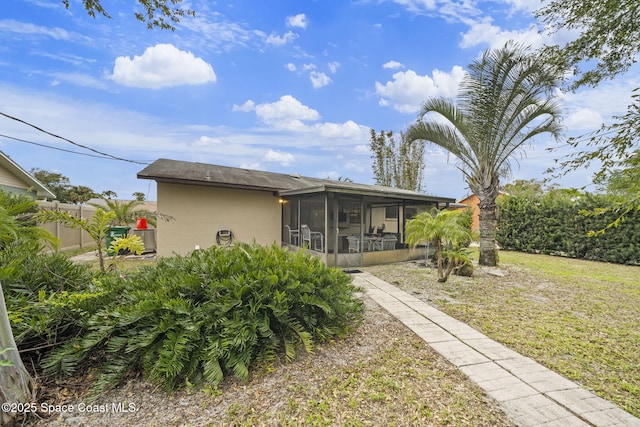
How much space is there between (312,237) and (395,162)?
56.9ft

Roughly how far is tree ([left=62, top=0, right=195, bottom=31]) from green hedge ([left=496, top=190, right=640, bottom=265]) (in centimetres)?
1273

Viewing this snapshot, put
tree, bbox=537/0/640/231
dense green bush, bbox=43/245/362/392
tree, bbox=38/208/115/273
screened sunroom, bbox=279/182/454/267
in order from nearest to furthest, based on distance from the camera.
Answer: tree, bbox=537/0/640/231 < dense green bush, bbox=43/245/362/392 < tree, bbox=38/208/115/273 < screened sunroom, bbox=279/182/454/267

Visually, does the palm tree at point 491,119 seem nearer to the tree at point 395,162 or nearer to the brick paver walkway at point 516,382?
the brick paver walkway at point 516,382

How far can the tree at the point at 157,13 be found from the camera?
12.3 ft

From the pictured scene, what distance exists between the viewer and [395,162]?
24.4 m

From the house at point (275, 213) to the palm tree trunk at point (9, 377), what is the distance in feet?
20.0

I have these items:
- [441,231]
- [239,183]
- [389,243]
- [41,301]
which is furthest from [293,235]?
[41,301]

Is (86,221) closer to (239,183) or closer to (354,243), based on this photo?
(239,183)

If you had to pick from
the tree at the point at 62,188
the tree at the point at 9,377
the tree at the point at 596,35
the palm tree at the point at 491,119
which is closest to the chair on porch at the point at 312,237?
the palm tree at the point at 491,119

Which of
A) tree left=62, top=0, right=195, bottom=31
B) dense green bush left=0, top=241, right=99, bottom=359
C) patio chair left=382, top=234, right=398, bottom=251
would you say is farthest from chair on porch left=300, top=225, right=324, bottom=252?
tree left=62, top=0, right=195, bottom=31

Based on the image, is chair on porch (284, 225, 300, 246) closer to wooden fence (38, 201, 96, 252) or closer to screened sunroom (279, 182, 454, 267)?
screened sunroom (279, 182, 454, 267)

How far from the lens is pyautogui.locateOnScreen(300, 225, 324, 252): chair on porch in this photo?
891cm

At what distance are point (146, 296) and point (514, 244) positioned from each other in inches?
632

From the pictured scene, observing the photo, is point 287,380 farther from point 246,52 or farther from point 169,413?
point 246,52
